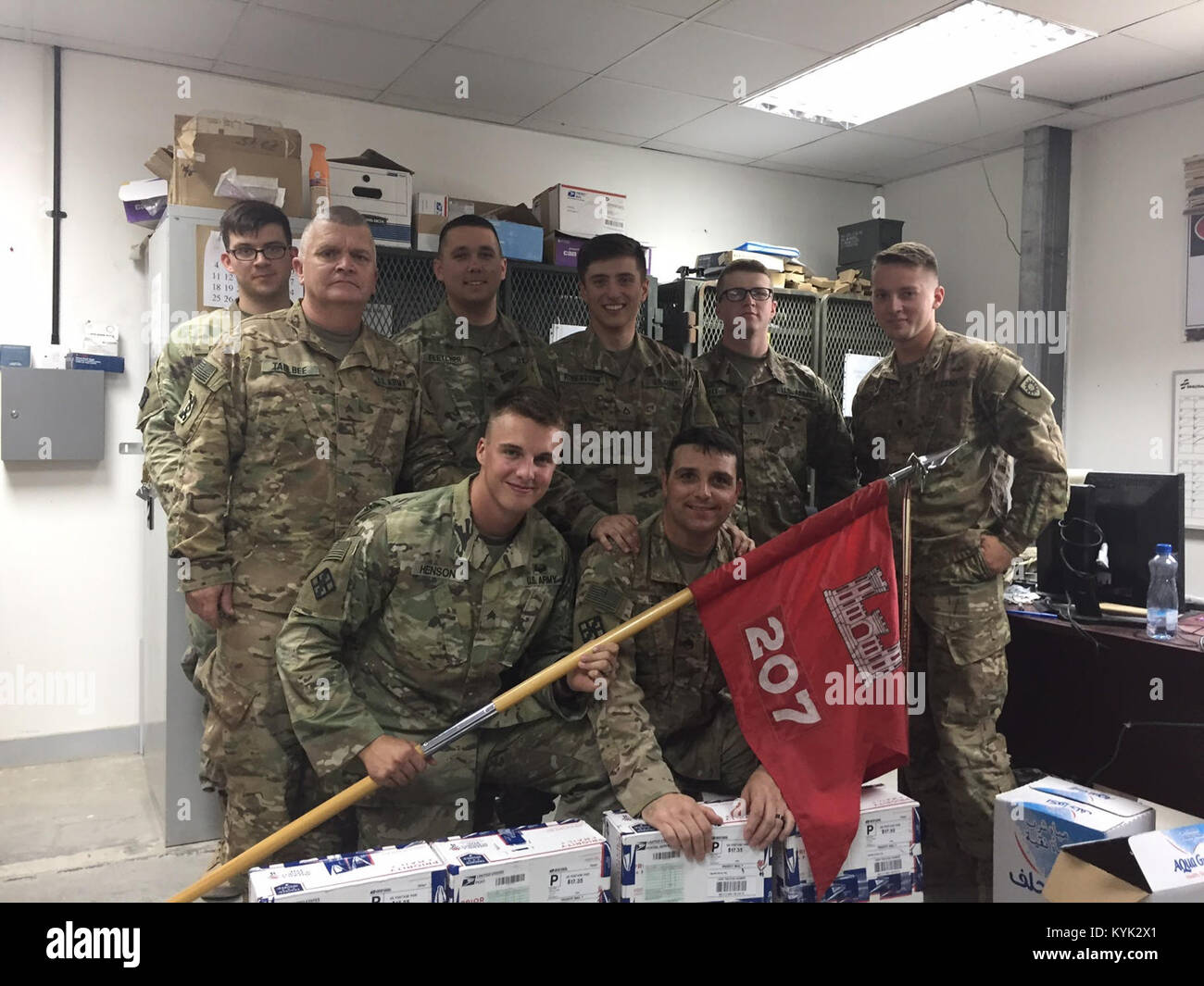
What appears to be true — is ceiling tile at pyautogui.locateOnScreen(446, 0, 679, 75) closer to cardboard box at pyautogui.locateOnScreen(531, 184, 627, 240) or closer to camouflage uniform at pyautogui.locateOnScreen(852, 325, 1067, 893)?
cardboard box at pyautogui.locateOnScreen(531, 184, 627, 240)

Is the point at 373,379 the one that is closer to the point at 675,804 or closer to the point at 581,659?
the point at 581,659

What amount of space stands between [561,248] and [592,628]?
2.44m

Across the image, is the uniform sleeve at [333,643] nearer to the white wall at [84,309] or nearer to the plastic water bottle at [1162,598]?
the plastic water bottle at [1162,598]

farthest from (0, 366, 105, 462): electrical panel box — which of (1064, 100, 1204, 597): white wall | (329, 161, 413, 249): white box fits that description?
(1064, 100, 1204, 597): white wall

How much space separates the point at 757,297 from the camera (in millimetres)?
2941

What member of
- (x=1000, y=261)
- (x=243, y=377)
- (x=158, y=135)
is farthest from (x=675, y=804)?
(x=1000, y=261)

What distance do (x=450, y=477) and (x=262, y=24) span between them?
2.19 m

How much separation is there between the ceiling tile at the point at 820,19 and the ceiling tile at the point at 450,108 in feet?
4.55

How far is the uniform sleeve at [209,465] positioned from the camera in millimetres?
2357

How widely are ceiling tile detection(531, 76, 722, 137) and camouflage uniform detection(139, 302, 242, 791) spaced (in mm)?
2177

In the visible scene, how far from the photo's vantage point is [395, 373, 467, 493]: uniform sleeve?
8.56ft

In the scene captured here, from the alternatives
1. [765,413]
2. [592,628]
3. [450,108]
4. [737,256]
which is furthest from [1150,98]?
[592,628]

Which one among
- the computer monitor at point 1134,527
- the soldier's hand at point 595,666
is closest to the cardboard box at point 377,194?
the soldier's hand at point 595,666
